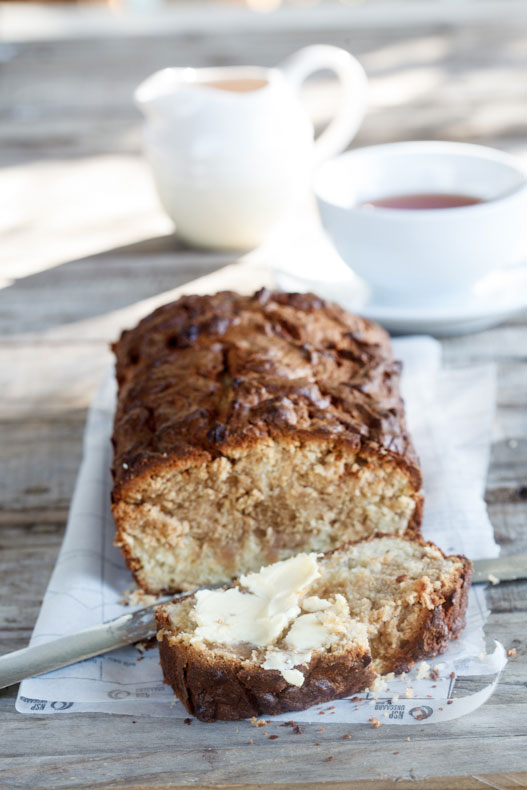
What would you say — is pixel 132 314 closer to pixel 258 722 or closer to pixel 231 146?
pixel 231 146

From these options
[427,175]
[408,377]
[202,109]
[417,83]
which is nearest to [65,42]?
[417,83]

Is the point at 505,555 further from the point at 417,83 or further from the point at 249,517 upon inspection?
the point at 417,83

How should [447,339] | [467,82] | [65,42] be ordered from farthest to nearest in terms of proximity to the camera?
[65,42] → [467,82] → [447,339]

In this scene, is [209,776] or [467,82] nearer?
[209,776]

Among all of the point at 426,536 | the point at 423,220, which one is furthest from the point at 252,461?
the point at 423,220

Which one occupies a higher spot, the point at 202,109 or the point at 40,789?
the point at 202,109

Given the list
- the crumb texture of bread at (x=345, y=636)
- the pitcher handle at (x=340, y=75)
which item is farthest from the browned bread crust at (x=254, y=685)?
the pitcher handle at (x=340, y=75)
